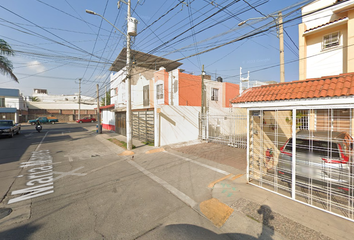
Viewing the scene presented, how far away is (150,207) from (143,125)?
9.44m

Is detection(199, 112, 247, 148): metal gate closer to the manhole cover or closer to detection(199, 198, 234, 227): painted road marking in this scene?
detection(199, 198, 234, 227): painted road marking

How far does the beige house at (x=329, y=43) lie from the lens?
720 cm

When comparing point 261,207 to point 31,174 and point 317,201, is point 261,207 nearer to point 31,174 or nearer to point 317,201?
point 317,201

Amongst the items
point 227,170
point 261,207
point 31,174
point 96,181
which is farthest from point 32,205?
point 227,170

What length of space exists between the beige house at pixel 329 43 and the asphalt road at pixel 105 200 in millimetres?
8482

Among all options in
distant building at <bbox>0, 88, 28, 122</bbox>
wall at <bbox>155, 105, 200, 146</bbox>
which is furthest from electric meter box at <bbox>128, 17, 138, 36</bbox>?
distant building at <bbox>0, 88, 28, 122</bbox>

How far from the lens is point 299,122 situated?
24.1ft

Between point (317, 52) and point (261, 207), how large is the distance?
9.97 metres

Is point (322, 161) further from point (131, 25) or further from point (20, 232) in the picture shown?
point (131, 25)

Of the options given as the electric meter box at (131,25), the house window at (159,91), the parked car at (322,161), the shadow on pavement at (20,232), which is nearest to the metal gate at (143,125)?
the house window at (159,91)

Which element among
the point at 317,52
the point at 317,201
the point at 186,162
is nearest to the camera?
the point at 317,201

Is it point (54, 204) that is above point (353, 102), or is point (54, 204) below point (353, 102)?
below

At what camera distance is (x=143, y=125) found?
502 inches

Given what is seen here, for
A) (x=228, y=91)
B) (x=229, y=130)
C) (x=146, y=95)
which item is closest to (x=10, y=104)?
(x=146, y=95)
